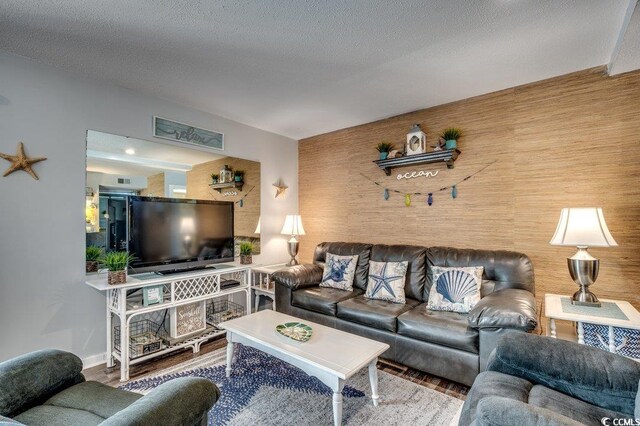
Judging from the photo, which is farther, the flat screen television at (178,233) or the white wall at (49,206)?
the flat screen television at (178,233)

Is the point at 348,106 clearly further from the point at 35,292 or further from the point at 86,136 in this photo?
the point at 35,292

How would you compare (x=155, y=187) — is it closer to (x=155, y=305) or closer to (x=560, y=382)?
(x=155, y=305)

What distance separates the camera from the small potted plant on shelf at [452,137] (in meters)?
3.08

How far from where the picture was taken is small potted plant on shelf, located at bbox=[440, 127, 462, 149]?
10.1 feet

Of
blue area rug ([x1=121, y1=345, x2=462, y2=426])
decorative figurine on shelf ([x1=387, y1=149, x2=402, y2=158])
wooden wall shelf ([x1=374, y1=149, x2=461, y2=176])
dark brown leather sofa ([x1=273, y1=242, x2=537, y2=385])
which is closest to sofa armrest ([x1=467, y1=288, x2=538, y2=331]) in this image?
A: dark brown leather sofa ([x1=273, y1=242, x2=537, y2=385])

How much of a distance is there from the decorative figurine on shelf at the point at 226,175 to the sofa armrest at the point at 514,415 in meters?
3.26

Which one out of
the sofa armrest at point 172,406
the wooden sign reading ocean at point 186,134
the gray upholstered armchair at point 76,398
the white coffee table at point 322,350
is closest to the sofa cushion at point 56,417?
the gray upholstered armchair at point 76,398

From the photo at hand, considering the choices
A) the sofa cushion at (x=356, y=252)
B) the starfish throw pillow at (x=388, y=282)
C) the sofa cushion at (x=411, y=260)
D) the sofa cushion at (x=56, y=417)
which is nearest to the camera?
the sofa cushion at (x=56, y=417)

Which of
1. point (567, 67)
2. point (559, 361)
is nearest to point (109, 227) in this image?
point (559, 361)

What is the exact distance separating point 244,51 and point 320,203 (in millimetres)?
2431

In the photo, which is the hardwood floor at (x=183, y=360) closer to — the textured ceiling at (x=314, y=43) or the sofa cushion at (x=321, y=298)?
the sofa cushion at (x=321, y=298)

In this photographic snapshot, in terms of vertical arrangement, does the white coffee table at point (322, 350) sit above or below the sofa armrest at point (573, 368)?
below

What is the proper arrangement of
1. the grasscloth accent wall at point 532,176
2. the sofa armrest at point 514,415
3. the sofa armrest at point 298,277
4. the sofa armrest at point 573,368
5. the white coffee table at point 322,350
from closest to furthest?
the sofa armrest at point 514,415 → the sofa armrest at point 573,368 → the white coffee table at point 322,350 → the grasscloth accent wall at point 532,176 → the sofa armrest at point 298,277

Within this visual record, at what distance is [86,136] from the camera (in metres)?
2.60
